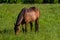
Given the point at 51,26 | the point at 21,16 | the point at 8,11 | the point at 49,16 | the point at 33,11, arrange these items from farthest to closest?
the point at 8,11 → the point at 49,16 → the point at 51,26 → the point at 33,11 → the point at 21,16

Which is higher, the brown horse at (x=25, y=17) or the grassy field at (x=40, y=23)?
the brown horse at (x=25, y=17)

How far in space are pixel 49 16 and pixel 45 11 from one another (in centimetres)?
220

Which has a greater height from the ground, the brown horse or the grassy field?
the brown horse

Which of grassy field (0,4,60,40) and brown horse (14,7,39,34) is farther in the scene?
brown horse (14,7,39,34)

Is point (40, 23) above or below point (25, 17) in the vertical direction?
below

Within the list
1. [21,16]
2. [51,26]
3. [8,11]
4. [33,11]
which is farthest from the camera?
[8,11]

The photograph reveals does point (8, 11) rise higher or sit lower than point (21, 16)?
lower

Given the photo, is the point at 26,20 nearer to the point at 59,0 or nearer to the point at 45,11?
the point at 45,11

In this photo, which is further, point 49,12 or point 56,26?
point 49,12

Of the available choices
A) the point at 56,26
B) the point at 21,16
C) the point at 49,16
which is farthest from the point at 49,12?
Result: the point at 21,16

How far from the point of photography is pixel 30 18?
1367cm

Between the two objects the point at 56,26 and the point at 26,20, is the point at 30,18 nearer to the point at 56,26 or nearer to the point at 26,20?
the point at 26,20

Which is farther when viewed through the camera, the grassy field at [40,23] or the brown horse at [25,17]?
the brown horse at [25,17]

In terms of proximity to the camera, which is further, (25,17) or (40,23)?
(40,23)
